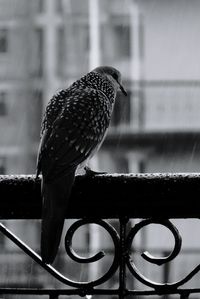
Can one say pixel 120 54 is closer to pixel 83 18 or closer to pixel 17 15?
pixel 83 18

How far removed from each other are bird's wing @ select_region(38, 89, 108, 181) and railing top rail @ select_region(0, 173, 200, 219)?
1.6 inches

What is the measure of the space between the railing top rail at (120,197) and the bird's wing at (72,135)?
0.04 meters

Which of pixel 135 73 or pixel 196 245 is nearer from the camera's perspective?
pixel 135 73

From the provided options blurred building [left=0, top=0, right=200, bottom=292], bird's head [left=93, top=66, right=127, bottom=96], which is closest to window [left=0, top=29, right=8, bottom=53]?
blurred building [left=0, top=0, right=200, bottom=292]

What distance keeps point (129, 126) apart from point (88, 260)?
15.4ft

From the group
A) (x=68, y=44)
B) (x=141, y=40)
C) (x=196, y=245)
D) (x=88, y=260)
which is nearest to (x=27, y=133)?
(x=68, y=44)

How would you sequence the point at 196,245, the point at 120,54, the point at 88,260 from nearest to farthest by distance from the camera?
the point at 88,260, the point at 120,54, the point at 196,245

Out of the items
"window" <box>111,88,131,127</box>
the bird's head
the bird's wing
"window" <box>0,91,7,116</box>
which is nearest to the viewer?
the bird's wing

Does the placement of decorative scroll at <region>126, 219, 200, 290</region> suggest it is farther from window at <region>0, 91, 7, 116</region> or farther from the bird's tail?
window at <region>0, 91, 7, 116</region>

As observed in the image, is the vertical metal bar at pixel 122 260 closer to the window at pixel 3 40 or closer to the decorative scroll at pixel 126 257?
the decorative scroll at pixel 126 257

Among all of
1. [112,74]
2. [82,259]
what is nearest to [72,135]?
[82,259]

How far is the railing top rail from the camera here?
0.60 m

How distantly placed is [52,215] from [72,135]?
201 mm

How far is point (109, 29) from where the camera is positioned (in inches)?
213
